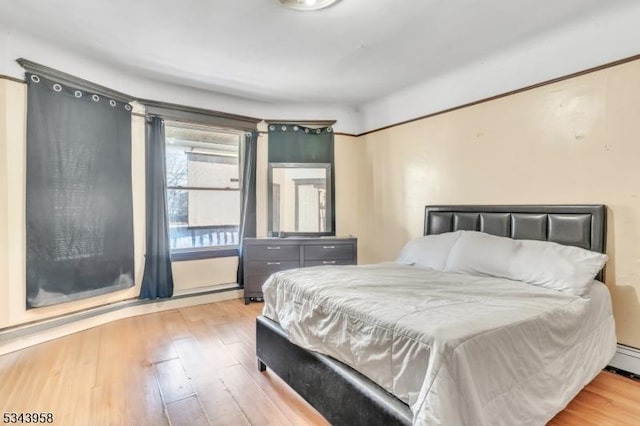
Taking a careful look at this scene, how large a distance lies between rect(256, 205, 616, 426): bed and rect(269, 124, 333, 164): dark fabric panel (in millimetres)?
2294

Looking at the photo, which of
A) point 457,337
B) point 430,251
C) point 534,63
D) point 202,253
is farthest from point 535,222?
point 202,253

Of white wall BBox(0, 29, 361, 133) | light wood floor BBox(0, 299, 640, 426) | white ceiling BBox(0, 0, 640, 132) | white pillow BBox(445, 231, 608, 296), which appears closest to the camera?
light wood floor BBox(0, 299, 640, 426)

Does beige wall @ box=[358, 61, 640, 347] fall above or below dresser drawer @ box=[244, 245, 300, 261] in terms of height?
above

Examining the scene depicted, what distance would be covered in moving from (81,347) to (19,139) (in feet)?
6.02

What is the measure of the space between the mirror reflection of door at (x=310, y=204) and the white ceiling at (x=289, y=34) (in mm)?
1404

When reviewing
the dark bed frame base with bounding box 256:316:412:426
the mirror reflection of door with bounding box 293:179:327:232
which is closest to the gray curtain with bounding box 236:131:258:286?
the mirror reflection of door with bounding box 293:179:327:232

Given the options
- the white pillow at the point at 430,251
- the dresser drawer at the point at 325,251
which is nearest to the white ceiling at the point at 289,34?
the white pillow at the point at 430,251

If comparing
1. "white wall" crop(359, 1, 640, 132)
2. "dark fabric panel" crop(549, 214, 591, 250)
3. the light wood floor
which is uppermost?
"white wall" crop(359, 1, 640, 132)

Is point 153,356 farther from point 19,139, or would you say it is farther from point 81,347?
point 19,139

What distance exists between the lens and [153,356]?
8.71ft

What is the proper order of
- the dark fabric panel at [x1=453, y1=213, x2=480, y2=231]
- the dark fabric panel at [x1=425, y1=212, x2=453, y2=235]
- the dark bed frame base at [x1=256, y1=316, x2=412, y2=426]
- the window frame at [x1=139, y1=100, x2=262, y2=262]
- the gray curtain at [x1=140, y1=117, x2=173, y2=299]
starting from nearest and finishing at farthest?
the dark bed frame base at [x1=256, y1=316, x2=412, y2=426] < the dark fabric panel at [x1=453, y1=213, x2=480, y2=231] < the dark fabric panel at [x1=425, y1=212, x2=453, y2=235] < the gray curtain at [x1=140, y1=117, x2=173, y2=299] < the window frame at [x1=139, y1=100, x2=262, y2=262]

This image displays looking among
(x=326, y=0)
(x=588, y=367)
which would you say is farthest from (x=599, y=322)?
(x=326, y=0)

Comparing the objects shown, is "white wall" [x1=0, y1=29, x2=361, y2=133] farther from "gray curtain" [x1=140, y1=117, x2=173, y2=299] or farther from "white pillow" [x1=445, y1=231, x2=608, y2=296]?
"white pillow" [x1=445, y1=231, x2=608, y2=296]

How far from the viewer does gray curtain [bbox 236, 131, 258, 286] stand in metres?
4.35
